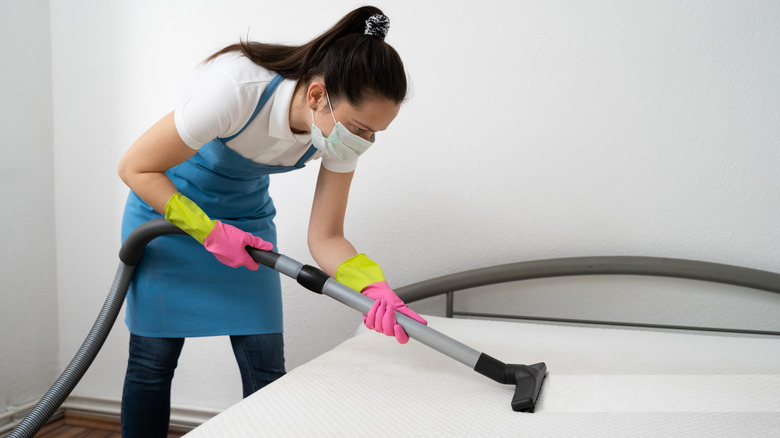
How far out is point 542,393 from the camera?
896mm

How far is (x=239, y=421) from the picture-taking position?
2.48ft

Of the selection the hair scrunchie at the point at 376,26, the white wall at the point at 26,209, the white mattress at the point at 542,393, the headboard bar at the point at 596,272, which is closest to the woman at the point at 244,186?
the hair scrunchie at the point at 376,26

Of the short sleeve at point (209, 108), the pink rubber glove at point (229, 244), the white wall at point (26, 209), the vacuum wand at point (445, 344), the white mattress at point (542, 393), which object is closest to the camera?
the white mattress at point (542, 393)

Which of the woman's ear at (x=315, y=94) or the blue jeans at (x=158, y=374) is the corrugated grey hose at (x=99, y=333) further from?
the woman's ear at (x=315, y=94)

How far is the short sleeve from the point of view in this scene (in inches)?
38.3

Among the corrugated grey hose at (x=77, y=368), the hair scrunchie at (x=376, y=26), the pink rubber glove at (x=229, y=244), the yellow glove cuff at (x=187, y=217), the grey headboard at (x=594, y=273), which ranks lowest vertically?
the corrugated grey hose at (x=77, y=368)

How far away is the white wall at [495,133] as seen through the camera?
4.50 ft

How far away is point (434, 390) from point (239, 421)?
31cm

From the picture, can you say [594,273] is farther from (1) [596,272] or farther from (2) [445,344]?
(2) [445,344]

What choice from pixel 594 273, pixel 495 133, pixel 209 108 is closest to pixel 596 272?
pixel 594 273

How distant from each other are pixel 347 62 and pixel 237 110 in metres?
0.22

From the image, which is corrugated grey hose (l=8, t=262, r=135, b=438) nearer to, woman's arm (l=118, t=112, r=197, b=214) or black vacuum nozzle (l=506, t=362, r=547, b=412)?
woman's arm (l=118, t=112, r=197, b=214)

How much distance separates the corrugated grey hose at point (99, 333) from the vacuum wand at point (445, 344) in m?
0.23

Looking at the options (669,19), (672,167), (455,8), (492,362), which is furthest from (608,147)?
(492,362)
